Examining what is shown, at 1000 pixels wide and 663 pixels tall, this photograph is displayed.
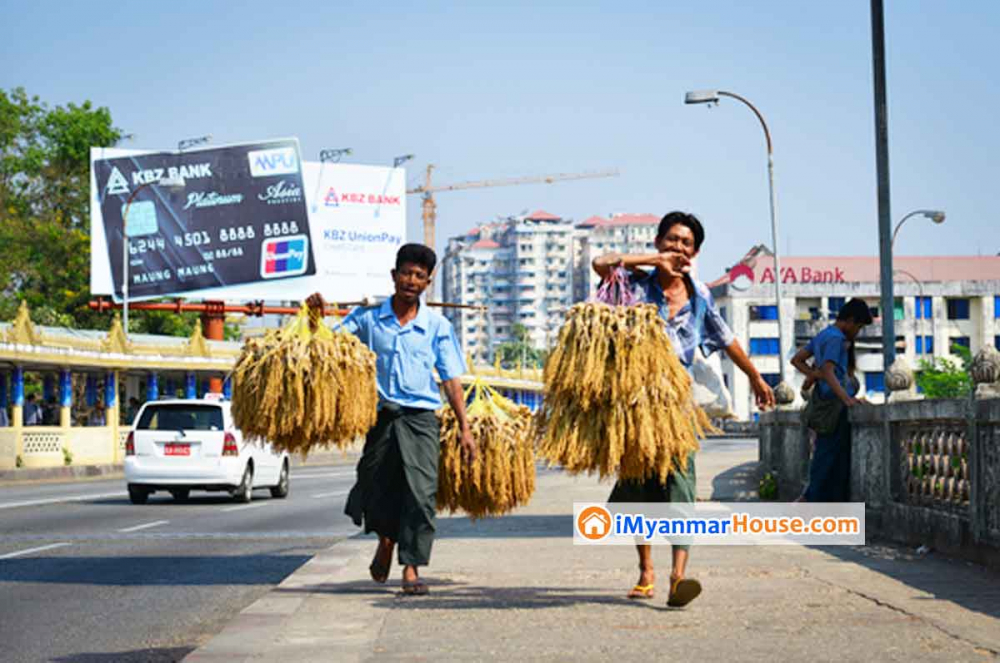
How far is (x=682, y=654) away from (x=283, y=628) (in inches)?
80.2

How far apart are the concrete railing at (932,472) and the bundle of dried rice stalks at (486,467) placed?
295 centimetres

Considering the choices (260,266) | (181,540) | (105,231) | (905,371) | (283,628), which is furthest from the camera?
(260,266)

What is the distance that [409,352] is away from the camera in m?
8.34

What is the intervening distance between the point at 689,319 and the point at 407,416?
168 centimetres

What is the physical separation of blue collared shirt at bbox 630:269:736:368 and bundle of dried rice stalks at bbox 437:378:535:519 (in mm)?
1202

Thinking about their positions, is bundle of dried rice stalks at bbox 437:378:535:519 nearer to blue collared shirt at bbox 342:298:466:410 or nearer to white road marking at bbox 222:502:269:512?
blue collared shirt at bbox 342:298:466:410

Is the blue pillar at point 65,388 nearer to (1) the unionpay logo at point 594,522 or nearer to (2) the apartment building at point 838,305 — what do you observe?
(1) the unionpay logo at point 594,522

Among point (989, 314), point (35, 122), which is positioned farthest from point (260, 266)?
point (989, 314)

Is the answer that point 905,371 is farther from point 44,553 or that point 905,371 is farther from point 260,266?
point 260,266

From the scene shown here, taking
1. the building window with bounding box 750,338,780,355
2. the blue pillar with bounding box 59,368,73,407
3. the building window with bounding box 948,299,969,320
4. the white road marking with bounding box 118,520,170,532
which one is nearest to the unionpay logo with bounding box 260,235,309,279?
the blue pillar with bounding box 59,368,73,407

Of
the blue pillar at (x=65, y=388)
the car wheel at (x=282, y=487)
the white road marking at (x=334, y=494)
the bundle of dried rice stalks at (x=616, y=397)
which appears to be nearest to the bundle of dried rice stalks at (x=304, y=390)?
the bundle of dried rice stalks at (x=616, y=397)

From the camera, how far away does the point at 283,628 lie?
7.02m

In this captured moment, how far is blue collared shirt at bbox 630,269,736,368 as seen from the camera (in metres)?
7.64

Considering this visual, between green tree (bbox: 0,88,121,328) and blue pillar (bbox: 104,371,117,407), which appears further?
green tree (bbox: 0,88,121,328)
